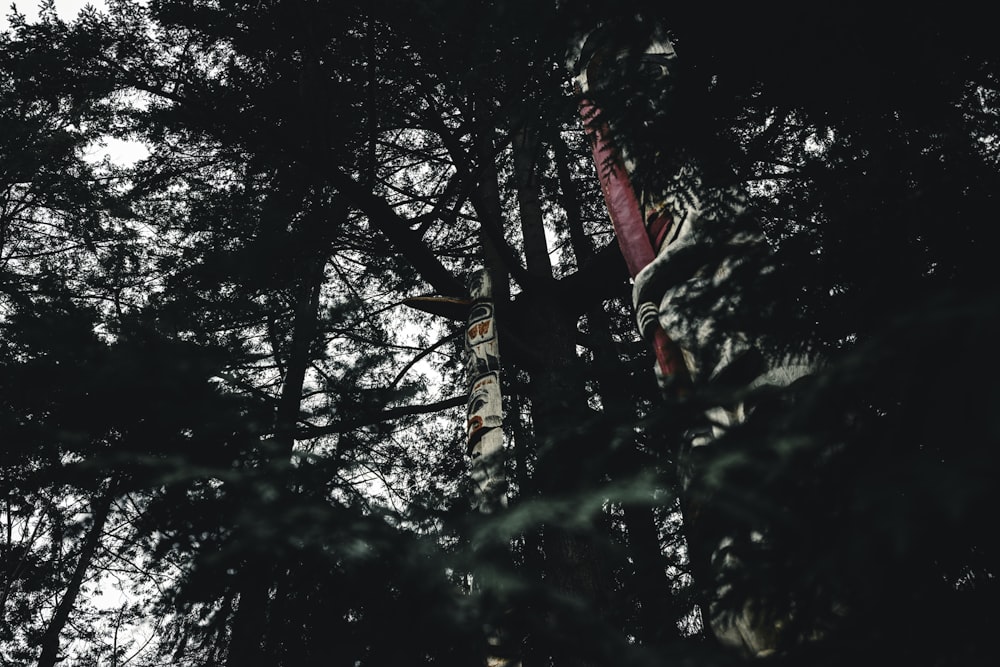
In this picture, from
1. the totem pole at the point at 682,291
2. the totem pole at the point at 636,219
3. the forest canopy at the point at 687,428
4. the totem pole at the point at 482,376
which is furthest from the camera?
the totem pole at the point at 482,376

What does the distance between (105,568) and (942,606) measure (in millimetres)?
7544

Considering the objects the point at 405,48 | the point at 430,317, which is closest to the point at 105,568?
the point at 430,317

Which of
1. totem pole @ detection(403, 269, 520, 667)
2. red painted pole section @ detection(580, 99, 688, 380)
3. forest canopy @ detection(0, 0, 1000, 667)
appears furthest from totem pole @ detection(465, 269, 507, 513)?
red painted pole section @ detection(580, 99, 688, 380)

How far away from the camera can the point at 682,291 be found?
2.77 m

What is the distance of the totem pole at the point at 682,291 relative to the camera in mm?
2008

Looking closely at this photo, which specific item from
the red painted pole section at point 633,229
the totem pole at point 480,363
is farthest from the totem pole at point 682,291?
the totem pole at point 480,363

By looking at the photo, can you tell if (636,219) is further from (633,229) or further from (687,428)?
(687,428)

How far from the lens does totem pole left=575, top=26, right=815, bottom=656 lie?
2008mm

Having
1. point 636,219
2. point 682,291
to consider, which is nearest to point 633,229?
point 636,219

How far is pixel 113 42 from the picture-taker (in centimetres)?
587

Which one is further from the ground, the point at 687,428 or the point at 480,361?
the point at 480,361

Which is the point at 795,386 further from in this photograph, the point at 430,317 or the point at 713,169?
the point at 430,317

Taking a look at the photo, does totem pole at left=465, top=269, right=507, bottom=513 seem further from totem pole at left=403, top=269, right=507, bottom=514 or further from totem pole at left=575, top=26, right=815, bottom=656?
totem pole at left=575, top=26, right=815, bottom=656

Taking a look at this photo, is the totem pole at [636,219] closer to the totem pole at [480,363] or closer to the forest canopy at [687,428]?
the forest canopy at [687,428]
